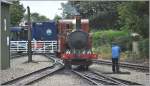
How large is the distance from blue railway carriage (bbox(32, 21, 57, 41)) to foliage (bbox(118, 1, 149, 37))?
39.9 ft

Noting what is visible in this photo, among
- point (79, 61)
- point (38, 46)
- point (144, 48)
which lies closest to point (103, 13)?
point (38, 46)

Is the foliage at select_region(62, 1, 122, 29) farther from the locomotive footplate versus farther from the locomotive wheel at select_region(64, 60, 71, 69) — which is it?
the locomotive footplate

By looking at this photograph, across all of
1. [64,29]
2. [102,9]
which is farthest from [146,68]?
[102,9]

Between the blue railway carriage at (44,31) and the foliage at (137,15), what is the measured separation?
39.9 feet

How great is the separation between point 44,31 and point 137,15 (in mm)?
15275

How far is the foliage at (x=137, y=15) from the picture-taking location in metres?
35.3

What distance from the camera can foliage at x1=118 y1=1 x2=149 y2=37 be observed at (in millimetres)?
35281

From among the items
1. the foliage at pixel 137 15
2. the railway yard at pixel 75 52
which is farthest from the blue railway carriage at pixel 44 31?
the foliage at pixel 137 15

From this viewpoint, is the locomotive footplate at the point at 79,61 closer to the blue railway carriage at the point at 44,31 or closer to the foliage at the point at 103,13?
the blue railway carriage at the point at 44,31

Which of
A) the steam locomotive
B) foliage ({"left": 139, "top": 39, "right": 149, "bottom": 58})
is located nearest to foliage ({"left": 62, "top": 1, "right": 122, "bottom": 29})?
foliage ({"left": 139, "top": 39, "right": 149, "bottom": 58})

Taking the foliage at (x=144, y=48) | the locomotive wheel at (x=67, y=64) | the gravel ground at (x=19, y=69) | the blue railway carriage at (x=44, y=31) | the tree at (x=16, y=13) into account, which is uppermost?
the tree at (x=16, y=13)

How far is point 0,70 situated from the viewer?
26.4 metres

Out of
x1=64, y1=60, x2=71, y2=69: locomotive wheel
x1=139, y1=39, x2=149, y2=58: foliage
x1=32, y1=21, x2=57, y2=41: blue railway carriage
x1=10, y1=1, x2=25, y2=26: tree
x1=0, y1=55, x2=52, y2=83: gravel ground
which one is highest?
x1=10, y1=1, x2=25, y2=26: tree

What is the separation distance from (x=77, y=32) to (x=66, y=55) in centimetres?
136
